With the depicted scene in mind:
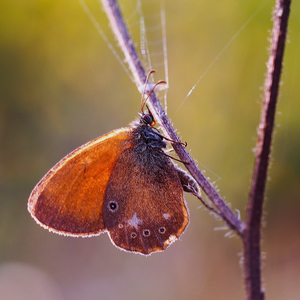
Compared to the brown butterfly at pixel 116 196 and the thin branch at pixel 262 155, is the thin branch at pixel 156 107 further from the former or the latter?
the brown butterfly at pixel 116 196

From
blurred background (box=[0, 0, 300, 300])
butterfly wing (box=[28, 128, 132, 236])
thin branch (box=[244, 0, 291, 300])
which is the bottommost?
blurred background (box=[0, 0, 300, 300])

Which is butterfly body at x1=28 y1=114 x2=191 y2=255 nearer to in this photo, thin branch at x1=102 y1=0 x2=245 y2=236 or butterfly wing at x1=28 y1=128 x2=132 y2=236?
butterfly wing at x1=28 y1=128 x2=132 y2=236

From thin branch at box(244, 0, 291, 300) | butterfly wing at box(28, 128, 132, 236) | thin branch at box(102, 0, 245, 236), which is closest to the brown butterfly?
butterfly wing at box(28, 128, 132, 236)

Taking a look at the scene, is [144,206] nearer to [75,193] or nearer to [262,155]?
[75,193]

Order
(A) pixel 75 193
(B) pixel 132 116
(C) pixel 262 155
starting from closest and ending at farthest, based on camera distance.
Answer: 1. (C) pixel 262 155
2. (A) pixel 75 193
3. (B) pixel 132 116

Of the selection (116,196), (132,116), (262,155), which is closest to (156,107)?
(262,155)

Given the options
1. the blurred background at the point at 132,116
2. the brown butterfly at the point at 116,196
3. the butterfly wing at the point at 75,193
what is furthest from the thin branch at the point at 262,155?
the blurred background at the point at 132,116
